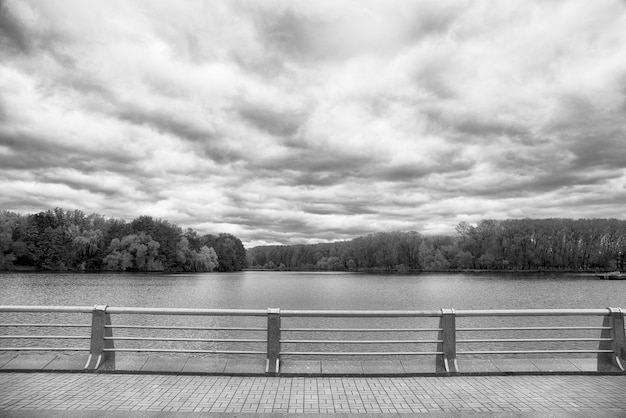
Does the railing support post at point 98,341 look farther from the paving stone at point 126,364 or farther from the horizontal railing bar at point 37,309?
the horizontal railing bar at point 37,309

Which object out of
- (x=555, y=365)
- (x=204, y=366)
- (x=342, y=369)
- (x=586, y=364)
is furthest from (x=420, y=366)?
(x=204, y=366)

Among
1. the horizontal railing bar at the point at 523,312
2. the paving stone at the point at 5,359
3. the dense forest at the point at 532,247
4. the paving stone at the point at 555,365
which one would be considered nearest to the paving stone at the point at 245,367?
the horizontal railing bar at the point at 523,312

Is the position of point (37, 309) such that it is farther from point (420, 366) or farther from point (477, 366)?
point (477, 366)

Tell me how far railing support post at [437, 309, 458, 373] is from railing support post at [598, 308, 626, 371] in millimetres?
2829

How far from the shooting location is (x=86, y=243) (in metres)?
107

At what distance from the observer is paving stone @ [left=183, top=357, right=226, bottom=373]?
338 inches

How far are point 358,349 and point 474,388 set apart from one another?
1328 centimetres

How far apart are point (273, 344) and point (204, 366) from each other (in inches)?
53.6

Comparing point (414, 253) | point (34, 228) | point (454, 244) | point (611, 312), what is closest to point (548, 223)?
point (454, 244)

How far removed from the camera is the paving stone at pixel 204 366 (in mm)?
8586

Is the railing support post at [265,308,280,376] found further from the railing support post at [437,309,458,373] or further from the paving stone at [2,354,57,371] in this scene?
the paving stone at [2,354,57,371]

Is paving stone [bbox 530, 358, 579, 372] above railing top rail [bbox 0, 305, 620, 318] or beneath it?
beneath

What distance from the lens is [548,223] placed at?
14375cm

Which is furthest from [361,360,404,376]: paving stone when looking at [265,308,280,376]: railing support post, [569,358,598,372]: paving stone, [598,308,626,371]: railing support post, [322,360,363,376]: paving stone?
[598,308,626,371]: railing support post
